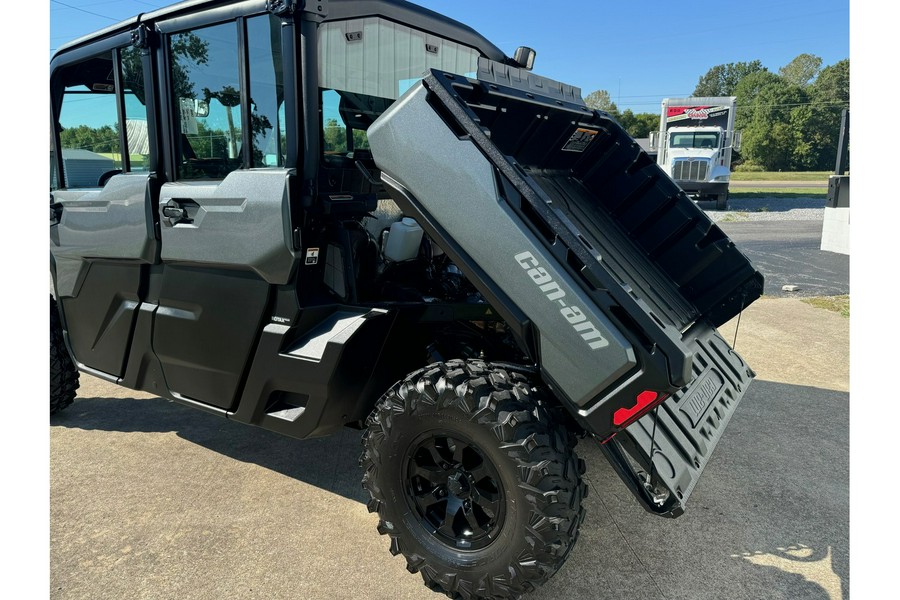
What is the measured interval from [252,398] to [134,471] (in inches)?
45.0

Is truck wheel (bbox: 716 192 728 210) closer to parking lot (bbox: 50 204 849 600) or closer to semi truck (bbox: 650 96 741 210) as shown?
semi truck (bbox: 650 96 741 210)

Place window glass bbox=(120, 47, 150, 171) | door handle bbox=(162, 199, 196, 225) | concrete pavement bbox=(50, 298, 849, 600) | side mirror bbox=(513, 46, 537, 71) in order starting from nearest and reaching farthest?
1. concrete pavement bbox=(50, 298, 849, 600)
2. door handle bbox=(162, 199, 196, 225)
3. window glass bbox=(120, 47, 150, 171)
4. side mirror bbox=(513, 46, 537, 71)

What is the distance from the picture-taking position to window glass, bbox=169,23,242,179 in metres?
3.13

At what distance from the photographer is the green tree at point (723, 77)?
8344 centimetres

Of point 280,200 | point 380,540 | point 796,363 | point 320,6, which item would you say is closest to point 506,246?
point 280,200

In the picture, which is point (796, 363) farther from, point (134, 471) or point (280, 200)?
point (134, 471)

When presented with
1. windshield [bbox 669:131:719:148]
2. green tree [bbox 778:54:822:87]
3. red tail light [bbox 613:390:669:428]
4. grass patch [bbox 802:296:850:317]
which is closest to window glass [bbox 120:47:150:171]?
red tail light [bbox 613:390:669:428]

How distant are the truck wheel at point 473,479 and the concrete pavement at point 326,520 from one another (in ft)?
0.86

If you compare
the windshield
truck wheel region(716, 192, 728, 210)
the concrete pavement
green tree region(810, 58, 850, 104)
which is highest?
green tree region(810, 58, 850, 104)

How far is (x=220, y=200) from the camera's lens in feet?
10.4

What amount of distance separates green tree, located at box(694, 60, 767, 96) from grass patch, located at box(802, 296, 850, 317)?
84.2 m

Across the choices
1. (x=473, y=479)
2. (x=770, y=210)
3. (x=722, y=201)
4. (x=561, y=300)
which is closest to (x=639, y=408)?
(x=561, y=300)

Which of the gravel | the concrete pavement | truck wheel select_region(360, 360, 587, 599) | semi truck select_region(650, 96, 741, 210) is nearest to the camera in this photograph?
truck wheel select_region(360, 360, 587, 599)

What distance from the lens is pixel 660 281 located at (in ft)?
13.0
